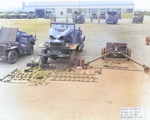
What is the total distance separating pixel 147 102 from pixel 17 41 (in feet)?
14.4

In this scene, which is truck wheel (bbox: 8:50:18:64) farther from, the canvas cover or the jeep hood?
A: the jeep hood

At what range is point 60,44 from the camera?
4.98 metres

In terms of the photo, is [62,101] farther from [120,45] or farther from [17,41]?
[17,41]

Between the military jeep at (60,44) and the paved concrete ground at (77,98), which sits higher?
the military jeep at (60,44)

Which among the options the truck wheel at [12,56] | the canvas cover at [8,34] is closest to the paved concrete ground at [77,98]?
the truck wheel at [12,56]

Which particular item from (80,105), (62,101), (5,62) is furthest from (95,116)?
(5,62)

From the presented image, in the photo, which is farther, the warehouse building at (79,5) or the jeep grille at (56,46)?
the jeep grille at (56,46)

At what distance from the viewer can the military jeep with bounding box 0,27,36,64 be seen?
5394mm

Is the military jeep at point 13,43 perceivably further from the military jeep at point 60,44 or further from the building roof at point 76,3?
the building roof at point 76,3

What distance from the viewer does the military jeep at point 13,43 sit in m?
5.39

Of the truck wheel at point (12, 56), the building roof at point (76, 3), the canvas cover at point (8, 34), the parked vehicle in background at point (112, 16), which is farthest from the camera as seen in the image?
the parked vehicle in background at point (112, 16)

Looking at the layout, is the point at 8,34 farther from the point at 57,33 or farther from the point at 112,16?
the point at 112,16

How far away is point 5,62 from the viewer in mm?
5590

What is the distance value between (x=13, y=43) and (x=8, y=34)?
16.5 inches
